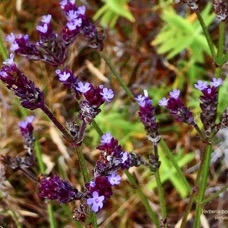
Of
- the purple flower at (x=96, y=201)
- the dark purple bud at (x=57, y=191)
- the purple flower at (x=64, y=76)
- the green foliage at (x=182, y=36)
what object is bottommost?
the purple flower at (x=96, y=201)

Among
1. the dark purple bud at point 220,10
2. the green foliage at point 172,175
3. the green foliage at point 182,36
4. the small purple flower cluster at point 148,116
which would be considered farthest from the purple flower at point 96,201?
the green foliage at point 182,36

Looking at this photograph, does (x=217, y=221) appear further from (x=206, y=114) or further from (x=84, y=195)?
(x=84, y=195)

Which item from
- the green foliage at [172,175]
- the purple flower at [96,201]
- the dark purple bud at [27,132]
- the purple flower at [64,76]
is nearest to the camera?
the purple flower at [96,201]

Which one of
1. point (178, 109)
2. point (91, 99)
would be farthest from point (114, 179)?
point (178, 109)

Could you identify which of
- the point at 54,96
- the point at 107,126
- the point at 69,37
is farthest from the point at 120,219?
the point at 69,37

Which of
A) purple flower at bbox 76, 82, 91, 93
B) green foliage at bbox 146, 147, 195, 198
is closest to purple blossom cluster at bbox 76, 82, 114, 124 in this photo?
purple flower at bbox 76, 82, 91, 93

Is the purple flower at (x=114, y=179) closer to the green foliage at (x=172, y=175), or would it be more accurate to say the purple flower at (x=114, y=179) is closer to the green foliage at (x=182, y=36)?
the green foliage at (x=172, y=175)

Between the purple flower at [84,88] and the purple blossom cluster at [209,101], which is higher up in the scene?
the purple flower at [84,88]

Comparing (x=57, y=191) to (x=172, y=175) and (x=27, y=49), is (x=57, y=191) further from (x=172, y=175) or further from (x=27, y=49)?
(x=172, y=175)

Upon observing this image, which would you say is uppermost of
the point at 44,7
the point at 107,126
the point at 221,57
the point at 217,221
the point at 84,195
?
the point at 44,7
